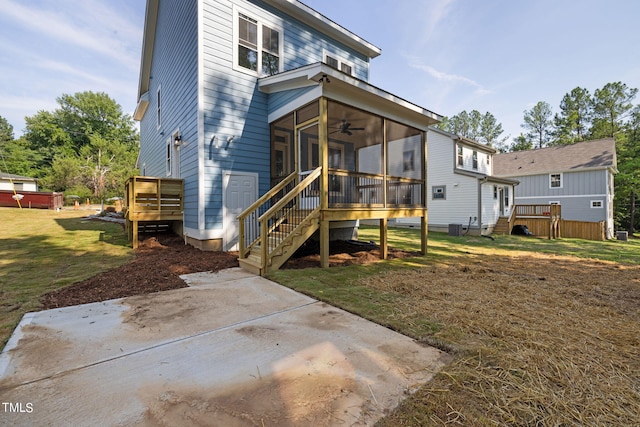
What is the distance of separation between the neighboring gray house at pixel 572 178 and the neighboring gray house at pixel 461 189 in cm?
496

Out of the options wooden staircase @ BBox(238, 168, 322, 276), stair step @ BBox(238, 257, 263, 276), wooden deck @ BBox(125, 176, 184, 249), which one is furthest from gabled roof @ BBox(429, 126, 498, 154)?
stair step @ BBox(238, 257, 263, 276)

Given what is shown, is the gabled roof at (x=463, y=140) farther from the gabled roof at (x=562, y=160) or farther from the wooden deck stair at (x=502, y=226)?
the wooden deck stair at (x=502, y=226)

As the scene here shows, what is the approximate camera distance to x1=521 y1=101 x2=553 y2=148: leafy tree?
37.2 metres

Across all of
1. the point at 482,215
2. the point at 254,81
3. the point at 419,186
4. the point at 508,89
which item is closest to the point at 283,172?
the point at 254,81

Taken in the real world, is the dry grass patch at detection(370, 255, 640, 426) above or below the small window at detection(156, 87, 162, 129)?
below

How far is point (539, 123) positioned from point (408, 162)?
136 feet

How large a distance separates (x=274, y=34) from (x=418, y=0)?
6.16 metres

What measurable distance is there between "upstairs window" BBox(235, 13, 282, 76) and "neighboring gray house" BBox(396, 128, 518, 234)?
1138cm

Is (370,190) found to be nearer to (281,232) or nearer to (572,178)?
(281,232)

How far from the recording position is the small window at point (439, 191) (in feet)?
58.2

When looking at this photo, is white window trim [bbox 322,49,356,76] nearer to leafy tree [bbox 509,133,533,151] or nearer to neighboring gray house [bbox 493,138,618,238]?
neighboring gray house [bbox 493,138,618,238]

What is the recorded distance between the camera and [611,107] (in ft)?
100.0

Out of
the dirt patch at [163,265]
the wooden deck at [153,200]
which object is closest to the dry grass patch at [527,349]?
the dirt patch at [163,265]

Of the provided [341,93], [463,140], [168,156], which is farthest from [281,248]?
[463,140]
